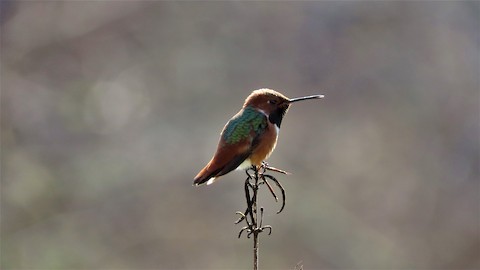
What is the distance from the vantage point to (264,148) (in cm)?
318

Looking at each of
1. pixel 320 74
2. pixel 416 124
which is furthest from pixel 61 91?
pixel 416 124

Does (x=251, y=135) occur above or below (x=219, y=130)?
below

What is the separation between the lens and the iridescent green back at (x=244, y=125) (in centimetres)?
319

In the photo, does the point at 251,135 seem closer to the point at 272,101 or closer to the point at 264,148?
the point at 264,148

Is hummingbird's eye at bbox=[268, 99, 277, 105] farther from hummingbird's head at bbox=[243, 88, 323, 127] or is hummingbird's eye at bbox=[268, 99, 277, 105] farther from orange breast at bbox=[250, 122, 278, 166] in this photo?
orange breast at bbox=[250, 122, 278, 166]

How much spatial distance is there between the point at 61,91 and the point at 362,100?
6306 mm

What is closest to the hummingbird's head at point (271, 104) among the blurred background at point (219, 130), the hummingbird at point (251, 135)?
the hummingbird at point (251, 135)

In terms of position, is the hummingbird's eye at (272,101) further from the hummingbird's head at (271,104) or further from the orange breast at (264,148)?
the orange breast at (264,148)

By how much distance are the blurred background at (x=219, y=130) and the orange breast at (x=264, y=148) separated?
255 inches

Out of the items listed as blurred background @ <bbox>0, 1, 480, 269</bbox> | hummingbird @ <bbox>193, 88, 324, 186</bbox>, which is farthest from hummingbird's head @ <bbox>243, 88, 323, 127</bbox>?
blurred background @ <bbox>0, 1, 480, 269</bbox>

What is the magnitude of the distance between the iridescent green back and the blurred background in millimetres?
6450

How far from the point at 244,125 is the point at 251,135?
6 centimetres

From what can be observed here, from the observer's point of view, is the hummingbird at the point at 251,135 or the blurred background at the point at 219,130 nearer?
the hummingbird at the point at 251,135

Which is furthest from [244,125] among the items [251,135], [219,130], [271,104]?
[219,130]
